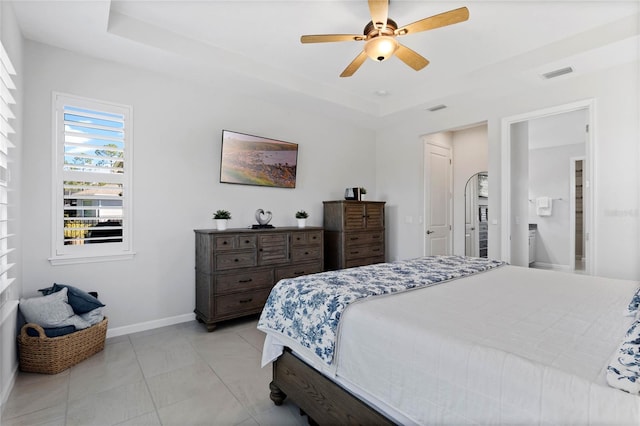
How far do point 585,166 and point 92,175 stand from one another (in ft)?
17.3

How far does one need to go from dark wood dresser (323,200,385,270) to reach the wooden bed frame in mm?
2613

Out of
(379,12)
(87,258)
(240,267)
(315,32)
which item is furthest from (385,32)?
(87,258)

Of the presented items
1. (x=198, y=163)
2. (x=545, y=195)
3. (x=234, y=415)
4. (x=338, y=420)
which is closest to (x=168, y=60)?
(x=198, y=163)

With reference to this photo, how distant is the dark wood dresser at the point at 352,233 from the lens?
4566 mm

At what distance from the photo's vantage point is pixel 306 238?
4152 mm

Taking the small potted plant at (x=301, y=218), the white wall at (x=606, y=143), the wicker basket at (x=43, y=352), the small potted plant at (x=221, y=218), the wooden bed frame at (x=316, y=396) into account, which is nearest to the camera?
the wooden bed frame at (x=316, y=396)

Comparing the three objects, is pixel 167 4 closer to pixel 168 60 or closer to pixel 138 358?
pixel 168 60

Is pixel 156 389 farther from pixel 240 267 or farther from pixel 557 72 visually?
pixel 557 72

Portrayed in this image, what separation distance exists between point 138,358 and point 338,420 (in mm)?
2054

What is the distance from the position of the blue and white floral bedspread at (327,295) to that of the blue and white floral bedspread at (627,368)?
998mm

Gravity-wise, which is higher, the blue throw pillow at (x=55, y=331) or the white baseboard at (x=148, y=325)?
the blue throw pillow at (x=55, y=331)

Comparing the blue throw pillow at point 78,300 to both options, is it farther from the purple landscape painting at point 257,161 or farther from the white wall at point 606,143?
the white wall at point 606,143

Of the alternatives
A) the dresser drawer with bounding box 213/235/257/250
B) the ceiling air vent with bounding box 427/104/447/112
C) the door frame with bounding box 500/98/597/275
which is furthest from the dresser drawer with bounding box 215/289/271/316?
the ceiling air vent with bounding box 427/104/447/112

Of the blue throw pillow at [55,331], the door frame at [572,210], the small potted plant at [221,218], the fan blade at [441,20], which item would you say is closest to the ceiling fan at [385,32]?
the fan blade at [441,20]
